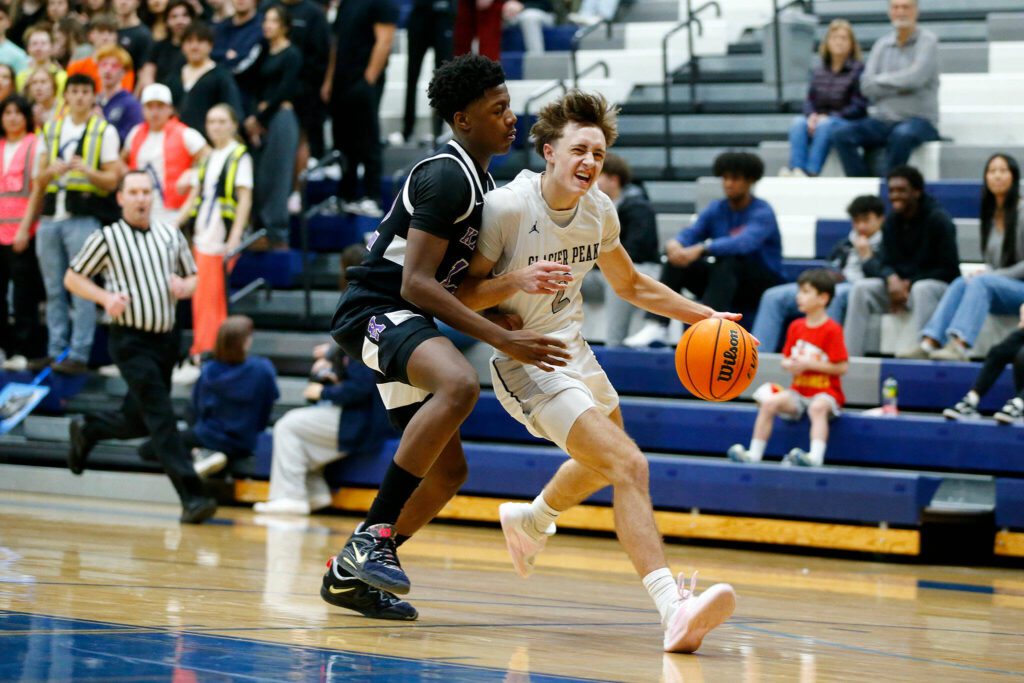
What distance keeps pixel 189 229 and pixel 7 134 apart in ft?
5.37

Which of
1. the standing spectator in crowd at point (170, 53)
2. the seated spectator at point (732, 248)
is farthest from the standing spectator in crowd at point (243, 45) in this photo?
the seated spectator at point (732, 248)

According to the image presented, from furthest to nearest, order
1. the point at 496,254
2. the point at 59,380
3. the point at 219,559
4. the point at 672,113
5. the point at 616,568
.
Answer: the point at 672,113, the point at 59,380, the point at 616,568, the point at 219,559, the point at 496,254

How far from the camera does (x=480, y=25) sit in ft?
40.1

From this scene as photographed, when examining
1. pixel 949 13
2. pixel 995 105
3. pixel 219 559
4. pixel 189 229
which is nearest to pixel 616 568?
pixel 219 559

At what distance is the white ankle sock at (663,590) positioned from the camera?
4.57 metres

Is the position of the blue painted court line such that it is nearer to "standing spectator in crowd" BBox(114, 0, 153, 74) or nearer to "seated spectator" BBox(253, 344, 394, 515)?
"seated spectator" BBox(253, 344, 394, 515)

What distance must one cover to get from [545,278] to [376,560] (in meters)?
1.12

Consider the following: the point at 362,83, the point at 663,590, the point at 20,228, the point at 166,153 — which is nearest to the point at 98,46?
the point at 166,153

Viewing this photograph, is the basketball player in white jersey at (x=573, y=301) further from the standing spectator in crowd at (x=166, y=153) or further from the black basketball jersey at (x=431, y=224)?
the standing spectator in crowd at (x=166, y=153)

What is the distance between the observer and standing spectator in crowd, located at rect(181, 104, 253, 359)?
11055 mm

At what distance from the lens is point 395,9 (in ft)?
38.8

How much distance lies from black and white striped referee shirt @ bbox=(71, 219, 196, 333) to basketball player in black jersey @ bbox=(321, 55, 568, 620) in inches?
146

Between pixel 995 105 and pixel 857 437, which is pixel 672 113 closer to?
pixel 995 105

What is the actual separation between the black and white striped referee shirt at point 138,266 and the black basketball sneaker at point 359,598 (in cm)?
405
